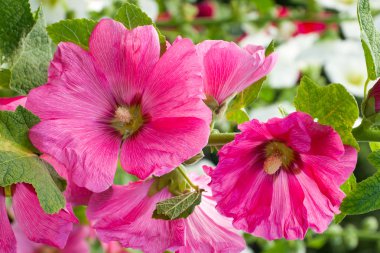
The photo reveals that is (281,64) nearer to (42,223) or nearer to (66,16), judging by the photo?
(66,16)

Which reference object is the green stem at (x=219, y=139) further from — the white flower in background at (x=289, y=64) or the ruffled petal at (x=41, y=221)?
the white flower in background at (x=289, y=64)

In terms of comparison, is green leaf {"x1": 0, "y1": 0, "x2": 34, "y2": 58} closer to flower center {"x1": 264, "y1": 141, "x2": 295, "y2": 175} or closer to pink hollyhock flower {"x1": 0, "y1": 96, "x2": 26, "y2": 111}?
pink hollyhock flower {"x1": 0, "y1": 96, "x2": 26, "y2": 111}

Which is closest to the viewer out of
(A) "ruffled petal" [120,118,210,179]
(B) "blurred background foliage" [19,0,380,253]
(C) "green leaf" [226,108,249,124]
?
(A) "ruffled petal" [120,118,210,179]

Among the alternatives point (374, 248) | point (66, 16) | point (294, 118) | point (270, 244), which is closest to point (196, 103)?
point (294, 118)

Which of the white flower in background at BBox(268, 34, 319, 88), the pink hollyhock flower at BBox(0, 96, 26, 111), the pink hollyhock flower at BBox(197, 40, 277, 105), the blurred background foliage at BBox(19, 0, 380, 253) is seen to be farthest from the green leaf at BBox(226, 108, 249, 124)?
the white flower in background at BBox(268, 34, 319, 88)

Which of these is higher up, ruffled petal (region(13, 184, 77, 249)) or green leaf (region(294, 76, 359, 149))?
green leaf (region(294, 76, 359, 149))
